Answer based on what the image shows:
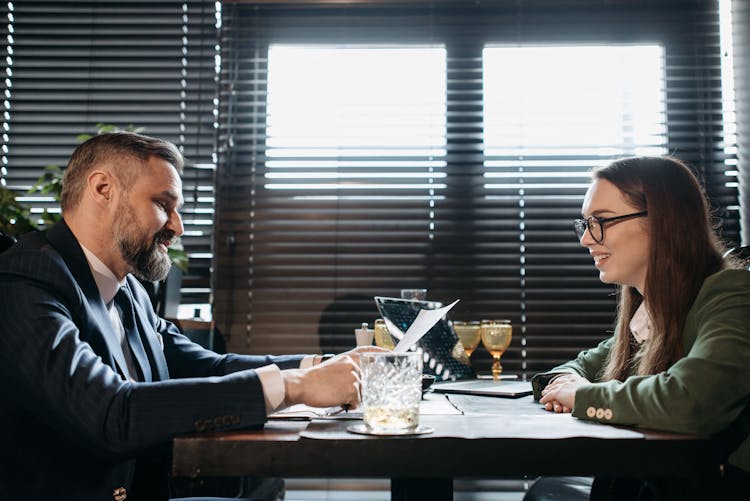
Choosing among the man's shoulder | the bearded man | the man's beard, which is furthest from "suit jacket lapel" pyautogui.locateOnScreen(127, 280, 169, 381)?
the man's shoulder

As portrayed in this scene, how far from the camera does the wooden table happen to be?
921 millimetres

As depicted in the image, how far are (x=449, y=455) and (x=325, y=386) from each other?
32cm

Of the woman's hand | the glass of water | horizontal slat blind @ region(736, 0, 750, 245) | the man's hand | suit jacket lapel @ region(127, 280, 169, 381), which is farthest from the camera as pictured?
horizontal slat blind @ region(736, 0, 750, 245)

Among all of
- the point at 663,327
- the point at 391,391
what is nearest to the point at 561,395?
the point at 663,327

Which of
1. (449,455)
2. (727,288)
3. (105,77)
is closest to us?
(449,455)

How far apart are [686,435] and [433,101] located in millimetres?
2311

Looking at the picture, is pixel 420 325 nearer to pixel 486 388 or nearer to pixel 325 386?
pixel 486 388

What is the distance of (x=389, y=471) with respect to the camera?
3.04ft

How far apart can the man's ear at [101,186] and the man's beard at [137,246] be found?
0.15 ft

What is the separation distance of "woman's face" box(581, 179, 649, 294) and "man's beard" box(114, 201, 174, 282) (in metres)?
1.05

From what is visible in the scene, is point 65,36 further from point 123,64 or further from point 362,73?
point 362,73

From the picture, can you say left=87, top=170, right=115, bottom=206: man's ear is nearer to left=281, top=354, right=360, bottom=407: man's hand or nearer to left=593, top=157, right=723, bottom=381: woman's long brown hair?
left=281, top=354, right=360, bottom=407: man's hand

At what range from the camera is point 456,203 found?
3008 mm

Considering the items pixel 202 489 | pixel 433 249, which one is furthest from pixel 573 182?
pixel 202 489
